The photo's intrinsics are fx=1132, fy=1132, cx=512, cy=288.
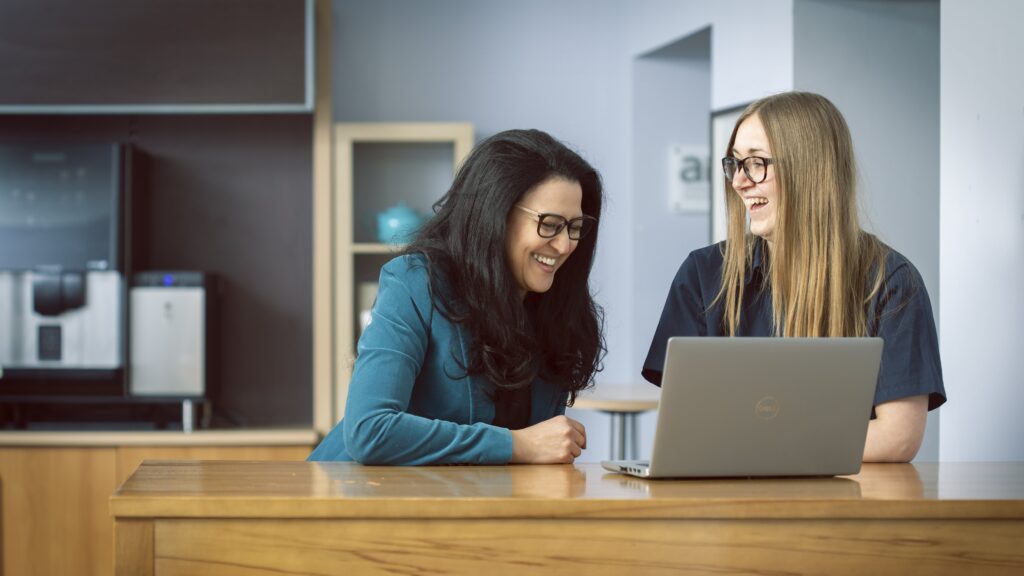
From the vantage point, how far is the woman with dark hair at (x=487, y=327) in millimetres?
1744

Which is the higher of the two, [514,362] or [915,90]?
[915,90]

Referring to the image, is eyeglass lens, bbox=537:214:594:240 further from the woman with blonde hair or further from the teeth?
the woman with blonde hair

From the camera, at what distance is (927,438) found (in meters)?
3.52

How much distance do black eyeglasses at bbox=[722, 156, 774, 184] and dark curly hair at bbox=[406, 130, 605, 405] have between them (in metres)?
0.24

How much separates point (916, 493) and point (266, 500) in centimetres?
83

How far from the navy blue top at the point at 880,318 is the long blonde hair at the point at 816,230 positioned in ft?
0.12

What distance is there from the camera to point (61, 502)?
365 centimetres

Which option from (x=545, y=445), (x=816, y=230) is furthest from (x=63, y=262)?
(x=816, y=230)

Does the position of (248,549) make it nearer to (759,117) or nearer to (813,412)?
(813,412)

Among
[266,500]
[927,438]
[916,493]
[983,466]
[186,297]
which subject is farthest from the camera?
[186,297]

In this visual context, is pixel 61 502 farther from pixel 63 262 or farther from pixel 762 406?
pixel 762 406

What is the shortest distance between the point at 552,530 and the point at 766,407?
358 mm

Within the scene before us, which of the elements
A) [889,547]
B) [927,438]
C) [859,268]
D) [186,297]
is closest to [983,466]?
[859,268]

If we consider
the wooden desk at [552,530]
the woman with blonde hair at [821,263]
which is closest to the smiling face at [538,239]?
the woman with blonde hair at [821,263]
